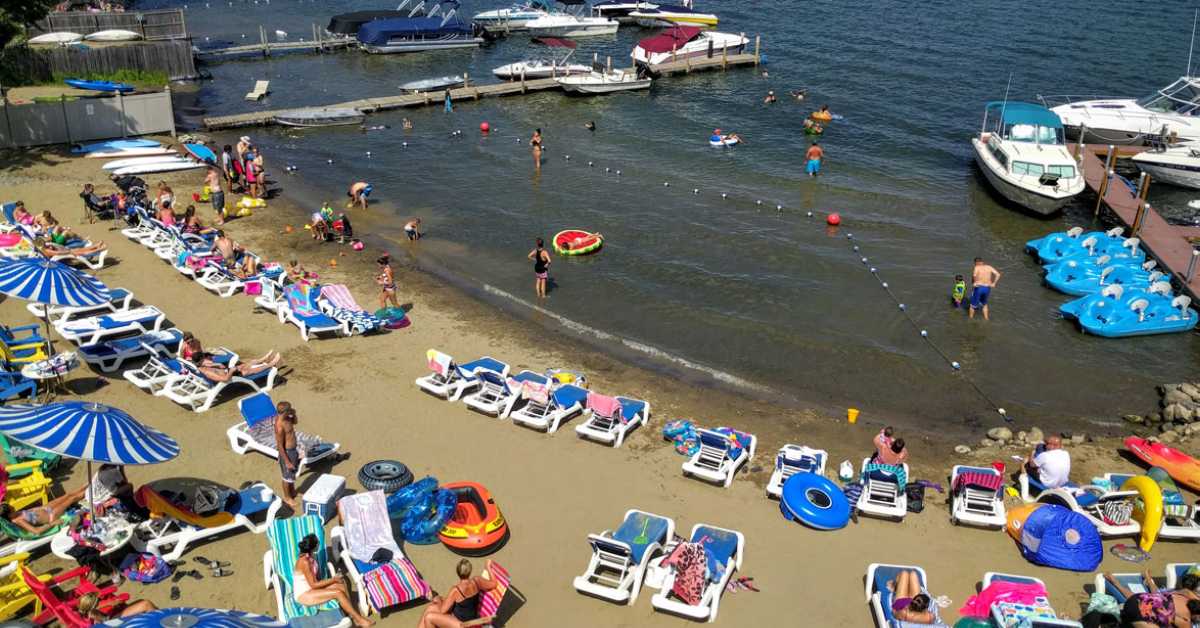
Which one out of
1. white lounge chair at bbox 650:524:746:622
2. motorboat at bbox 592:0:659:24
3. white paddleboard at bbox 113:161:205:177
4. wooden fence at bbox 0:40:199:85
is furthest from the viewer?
motorboat at bbox 592:0:659:24

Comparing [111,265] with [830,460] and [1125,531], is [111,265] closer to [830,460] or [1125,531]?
[830,460]

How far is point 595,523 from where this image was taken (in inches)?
491

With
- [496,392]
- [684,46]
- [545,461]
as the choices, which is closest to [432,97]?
[684,46]

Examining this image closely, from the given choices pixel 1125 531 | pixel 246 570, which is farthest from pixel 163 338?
pixel 1125 531

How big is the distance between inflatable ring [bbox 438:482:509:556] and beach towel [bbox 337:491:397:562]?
2.84 feet

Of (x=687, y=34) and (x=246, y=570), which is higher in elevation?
(x=687, y=34)

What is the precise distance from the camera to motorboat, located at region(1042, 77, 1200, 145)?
3184cm

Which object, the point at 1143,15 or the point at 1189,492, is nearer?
the point at 1189,492

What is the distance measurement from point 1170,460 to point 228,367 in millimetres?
15668

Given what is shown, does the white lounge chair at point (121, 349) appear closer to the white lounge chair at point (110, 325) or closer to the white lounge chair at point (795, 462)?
the white lounge chair at point (110, 325)

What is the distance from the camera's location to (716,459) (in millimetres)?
13953

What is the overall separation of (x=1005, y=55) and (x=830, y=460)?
125ft

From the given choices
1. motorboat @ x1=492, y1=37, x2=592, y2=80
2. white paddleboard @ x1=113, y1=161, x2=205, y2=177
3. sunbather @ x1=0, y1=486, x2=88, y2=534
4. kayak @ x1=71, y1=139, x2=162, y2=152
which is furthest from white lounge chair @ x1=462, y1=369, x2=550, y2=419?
motorboat @ x1=492, y1=37, x2=592, y2=80

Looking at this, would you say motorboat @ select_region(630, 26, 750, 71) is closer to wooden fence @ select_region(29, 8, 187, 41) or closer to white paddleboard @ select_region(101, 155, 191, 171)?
wooden fence @ select_region(29, 8, 187, 41)
